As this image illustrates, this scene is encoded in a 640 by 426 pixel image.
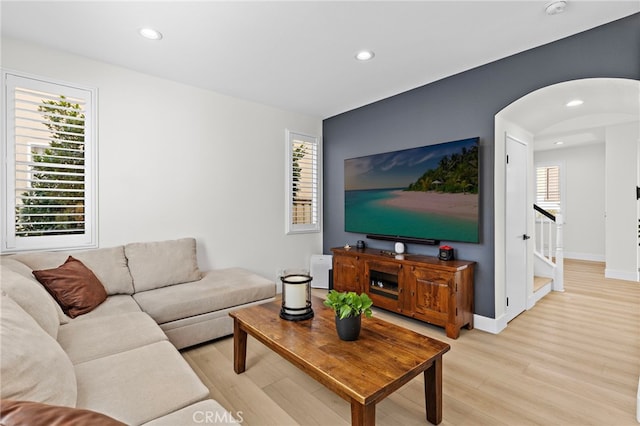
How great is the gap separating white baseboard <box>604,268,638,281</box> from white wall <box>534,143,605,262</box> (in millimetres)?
1637

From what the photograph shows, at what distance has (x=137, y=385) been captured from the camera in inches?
55.0

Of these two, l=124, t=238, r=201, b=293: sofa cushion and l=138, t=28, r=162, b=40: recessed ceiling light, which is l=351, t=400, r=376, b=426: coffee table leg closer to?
l=124, t=238, r=201, b=293: sofa cushion

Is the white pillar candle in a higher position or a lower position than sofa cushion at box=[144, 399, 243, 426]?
higher

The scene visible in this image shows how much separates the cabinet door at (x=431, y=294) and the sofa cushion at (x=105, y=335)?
2332 mm

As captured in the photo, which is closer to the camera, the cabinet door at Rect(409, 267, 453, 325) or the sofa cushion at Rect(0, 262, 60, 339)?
the sofa cushion at Rect(0, 262, 60, 339)

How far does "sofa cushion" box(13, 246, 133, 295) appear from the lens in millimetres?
2568

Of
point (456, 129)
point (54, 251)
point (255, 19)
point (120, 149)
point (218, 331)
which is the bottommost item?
point (218, 331)

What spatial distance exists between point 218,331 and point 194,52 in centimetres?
255

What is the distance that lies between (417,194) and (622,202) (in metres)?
4.20

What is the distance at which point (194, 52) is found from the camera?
2783 millimetres

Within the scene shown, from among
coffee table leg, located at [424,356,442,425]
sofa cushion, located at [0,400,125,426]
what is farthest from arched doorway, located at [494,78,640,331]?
sofa cushion, located at [0,400,125,426]

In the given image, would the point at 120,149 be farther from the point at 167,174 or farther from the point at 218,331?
the point at 218,331

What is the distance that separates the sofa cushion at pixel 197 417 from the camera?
46.1 inches

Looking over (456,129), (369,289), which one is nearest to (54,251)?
(369,289)
